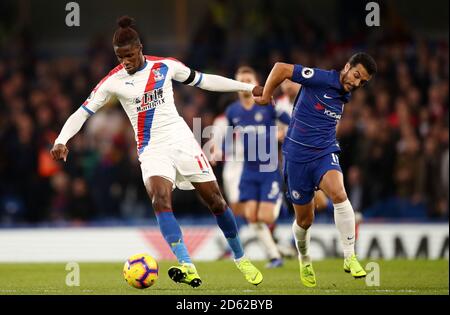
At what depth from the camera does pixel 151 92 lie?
33.7ft

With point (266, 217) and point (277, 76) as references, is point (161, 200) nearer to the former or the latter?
point (277, 76)

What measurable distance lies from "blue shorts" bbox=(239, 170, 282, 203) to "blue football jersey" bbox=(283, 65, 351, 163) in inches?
140

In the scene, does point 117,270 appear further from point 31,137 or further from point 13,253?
point 31,137

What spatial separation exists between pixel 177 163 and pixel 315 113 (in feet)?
5.00

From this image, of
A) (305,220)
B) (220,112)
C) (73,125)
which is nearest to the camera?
(73,125)

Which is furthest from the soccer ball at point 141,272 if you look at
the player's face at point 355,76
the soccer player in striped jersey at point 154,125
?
the player's face at point 355,76

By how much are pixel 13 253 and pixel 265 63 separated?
21.6ft

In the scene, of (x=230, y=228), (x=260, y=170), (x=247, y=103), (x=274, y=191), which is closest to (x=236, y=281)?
(x=230, y=228)

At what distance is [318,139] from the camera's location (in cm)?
1053

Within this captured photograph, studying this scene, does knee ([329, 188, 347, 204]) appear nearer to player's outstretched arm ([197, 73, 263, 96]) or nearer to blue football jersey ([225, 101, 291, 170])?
player's outstretched arm ([197, 73, 263, 96])

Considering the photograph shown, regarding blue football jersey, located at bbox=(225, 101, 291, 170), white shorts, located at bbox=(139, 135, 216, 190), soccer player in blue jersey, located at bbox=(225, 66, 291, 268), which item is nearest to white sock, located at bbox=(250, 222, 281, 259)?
soccer player in blue jersey, located at bbox=(225, 66, 291, 268)

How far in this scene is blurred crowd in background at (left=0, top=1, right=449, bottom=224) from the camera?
17312mm

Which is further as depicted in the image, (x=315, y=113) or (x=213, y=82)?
(x=213, y=82)

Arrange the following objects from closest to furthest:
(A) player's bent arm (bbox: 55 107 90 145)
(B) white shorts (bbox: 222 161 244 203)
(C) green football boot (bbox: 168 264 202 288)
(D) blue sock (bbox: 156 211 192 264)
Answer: (C) green football boot (bbox: 168 264 202 288) → (D) blue sock (bbox: 156 211 192 264) → (A) player's bent arm (bbox: 55 107 90 145) → (B) white shorts (bbox: 222 161 244 203)
